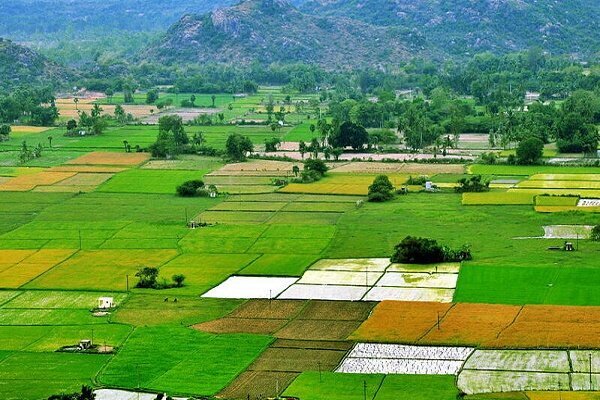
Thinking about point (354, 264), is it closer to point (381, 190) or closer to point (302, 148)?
point (381, 190)

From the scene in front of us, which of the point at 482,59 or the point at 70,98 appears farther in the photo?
the point at 482,59

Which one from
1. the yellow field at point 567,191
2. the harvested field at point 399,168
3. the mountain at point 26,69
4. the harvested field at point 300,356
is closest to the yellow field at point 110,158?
the harvested field at point 399,168

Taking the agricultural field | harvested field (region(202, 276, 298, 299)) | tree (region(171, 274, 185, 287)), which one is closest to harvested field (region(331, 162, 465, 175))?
the agricultural field

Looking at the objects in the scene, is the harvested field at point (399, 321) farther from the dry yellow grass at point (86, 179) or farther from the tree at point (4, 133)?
the tree at point (4, 133)

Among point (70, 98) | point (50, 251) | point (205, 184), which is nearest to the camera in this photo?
point (50, 251)

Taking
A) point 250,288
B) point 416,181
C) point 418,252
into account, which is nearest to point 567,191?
point 416,181

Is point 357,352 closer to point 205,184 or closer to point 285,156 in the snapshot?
point 205,184

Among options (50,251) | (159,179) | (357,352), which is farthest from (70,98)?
(357,352)
